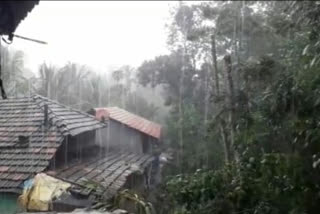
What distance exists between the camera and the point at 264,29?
15.0 m

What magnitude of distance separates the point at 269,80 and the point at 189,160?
858cm

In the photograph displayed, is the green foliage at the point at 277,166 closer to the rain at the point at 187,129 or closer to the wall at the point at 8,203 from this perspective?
the rain at the point at 187,129

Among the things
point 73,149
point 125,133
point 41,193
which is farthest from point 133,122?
point 41,193

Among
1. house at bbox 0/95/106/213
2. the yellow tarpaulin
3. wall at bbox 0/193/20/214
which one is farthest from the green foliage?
house at bbox 0/95/106/213

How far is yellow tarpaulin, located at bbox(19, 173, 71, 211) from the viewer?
6.69m

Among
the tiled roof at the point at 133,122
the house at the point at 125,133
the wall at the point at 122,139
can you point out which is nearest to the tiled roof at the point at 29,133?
the wall at the point at 122,139

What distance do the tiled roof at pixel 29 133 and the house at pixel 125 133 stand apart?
12.0 ft

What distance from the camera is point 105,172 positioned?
9.74m

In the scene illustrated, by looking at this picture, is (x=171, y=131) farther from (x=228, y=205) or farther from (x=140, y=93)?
(x=228, y=205)

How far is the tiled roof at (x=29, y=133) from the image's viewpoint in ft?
25.2

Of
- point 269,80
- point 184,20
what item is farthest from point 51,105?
point 184,20

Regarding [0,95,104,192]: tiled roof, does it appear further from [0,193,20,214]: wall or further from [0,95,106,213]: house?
[0,193,20,214]: wall

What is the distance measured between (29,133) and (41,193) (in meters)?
2.58

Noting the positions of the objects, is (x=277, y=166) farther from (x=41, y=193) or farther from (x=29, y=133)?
(x=29, y=133)
